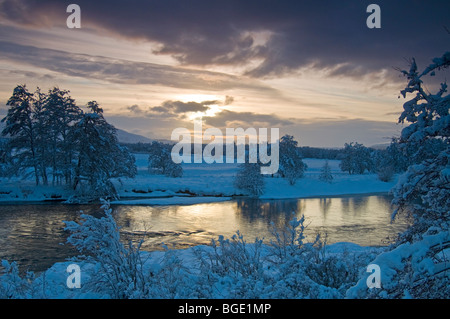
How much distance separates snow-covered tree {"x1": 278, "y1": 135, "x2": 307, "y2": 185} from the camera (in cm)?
4990

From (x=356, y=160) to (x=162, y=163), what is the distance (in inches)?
1684

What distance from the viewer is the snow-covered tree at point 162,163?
53875mm

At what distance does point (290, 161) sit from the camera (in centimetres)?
5431

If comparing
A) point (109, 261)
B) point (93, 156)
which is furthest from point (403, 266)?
point (93, 156)

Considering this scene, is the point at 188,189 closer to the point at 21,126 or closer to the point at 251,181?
the point at 251,181

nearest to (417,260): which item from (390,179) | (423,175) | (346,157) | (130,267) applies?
(423,175)

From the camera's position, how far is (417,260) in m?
4.61

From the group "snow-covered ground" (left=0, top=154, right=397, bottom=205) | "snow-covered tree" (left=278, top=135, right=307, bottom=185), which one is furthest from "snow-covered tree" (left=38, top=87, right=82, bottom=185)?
"snow-covered tree" (left=278, top=135, right=307, bottom=185)

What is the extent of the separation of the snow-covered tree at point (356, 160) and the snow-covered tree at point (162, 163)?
38.8m

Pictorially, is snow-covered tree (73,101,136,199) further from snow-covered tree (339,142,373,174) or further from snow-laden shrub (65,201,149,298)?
snow-covered tree (339,142,373,174)

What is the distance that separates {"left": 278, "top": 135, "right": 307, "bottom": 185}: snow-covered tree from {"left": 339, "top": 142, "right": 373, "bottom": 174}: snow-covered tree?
1963cm

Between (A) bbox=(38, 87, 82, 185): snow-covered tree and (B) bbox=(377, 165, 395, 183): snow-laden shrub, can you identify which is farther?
(B) bbox=(377, 165, 395, 183): snow-laden shrub

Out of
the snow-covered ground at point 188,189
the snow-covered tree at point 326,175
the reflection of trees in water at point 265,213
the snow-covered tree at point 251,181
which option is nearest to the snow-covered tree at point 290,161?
the snow-covered ground at point 188,189
